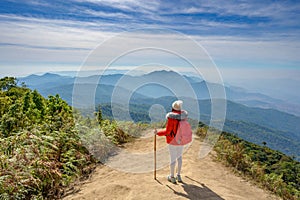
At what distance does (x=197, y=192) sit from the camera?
5.97 m

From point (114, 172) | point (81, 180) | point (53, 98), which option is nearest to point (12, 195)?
point (81, 180)

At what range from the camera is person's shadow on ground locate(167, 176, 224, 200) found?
5737 millimetres

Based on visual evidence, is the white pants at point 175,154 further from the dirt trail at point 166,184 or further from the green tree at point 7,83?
the green tree at point 7,83

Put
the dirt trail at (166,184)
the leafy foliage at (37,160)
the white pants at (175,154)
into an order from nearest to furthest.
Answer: the leafy foliage at (37,160) → the dirt trail at (166,184) → the white pants at (175,154)

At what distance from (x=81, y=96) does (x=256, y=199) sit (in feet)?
19.0

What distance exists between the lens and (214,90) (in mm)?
7676

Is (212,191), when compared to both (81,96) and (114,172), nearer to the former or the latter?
(114,172)

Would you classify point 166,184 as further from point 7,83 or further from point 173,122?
point 7,83

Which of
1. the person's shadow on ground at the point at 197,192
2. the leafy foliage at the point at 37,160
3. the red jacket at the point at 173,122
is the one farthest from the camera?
the red jacket at the point at 173,122

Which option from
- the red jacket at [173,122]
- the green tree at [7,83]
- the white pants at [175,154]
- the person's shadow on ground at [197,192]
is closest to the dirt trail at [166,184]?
the person's shadow on ground at [197,192]

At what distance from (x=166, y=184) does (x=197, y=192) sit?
2.71 feet

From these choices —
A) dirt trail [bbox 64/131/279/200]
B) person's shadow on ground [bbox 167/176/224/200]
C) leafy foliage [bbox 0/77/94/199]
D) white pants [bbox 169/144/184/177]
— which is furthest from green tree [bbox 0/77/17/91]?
person's shadow on ground [bbox 167/176/224/200]

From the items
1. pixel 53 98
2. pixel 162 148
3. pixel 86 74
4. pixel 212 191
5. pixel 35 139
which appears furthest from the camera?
pixel 53 98

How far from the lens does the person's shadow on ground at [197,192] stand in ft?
18.8
